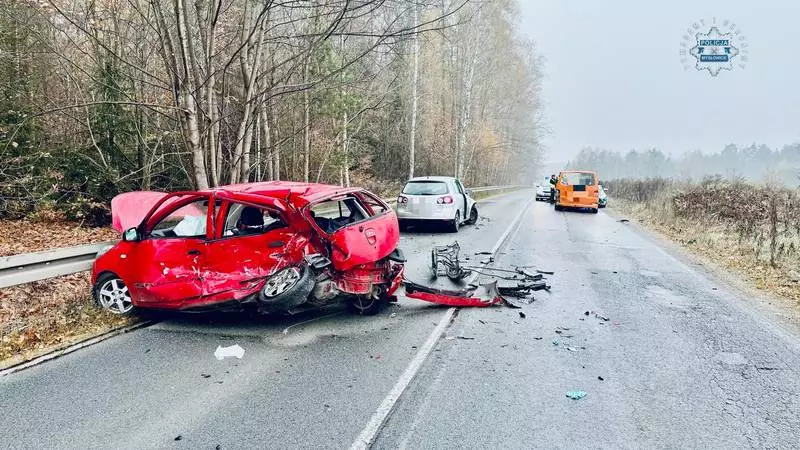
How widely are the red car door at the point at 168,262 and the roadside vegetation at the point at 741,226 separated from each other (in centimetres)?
831

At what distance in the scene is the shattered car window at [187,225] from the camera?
5.65m

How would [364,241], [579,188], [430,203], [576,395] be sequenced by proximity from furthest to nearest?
[579,188], [430,203], [364,241], [576,395]

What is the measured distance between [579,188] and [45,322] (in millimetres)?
20987

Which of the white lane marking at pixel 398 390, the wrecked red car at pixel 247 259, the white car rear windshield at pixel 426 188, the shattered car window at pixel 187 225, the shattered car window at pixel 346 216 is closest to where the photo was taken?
the white lane marking at pixel 398 390

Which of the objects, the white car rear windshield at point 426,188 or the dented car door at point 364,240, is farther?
the white car rear windshield at point 426,188

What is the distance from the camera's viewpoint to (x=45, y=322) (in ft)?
17.3

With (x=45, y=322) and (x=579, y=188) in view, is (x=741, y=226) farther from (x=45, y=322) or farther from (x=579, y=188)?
(x=45, y=322)

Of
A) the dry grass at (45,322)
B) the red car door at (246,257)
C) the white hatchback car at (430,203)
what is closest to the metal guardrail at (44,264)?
the dry grass at (45,322)

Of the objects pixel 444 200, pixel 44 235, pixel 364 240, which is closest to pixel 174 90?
pixel 364 240

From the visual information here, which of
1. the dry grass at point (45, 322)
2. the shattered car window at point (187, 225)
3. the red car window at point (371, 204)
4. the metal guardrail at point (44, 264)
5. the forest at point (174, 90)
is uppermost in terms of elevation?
the forest at point (174, 90)

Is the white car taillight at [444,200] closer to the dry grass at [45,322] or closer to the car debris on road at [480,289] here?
the car debris on road at [480,289]

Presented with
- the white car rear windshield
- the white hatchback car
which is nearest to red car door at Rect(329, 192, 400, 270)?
the white hatchback car

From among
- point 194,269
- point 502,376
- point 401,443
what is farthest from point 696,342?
point 194,269

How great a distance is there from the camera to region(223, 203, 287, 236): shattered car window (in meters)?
5.48
